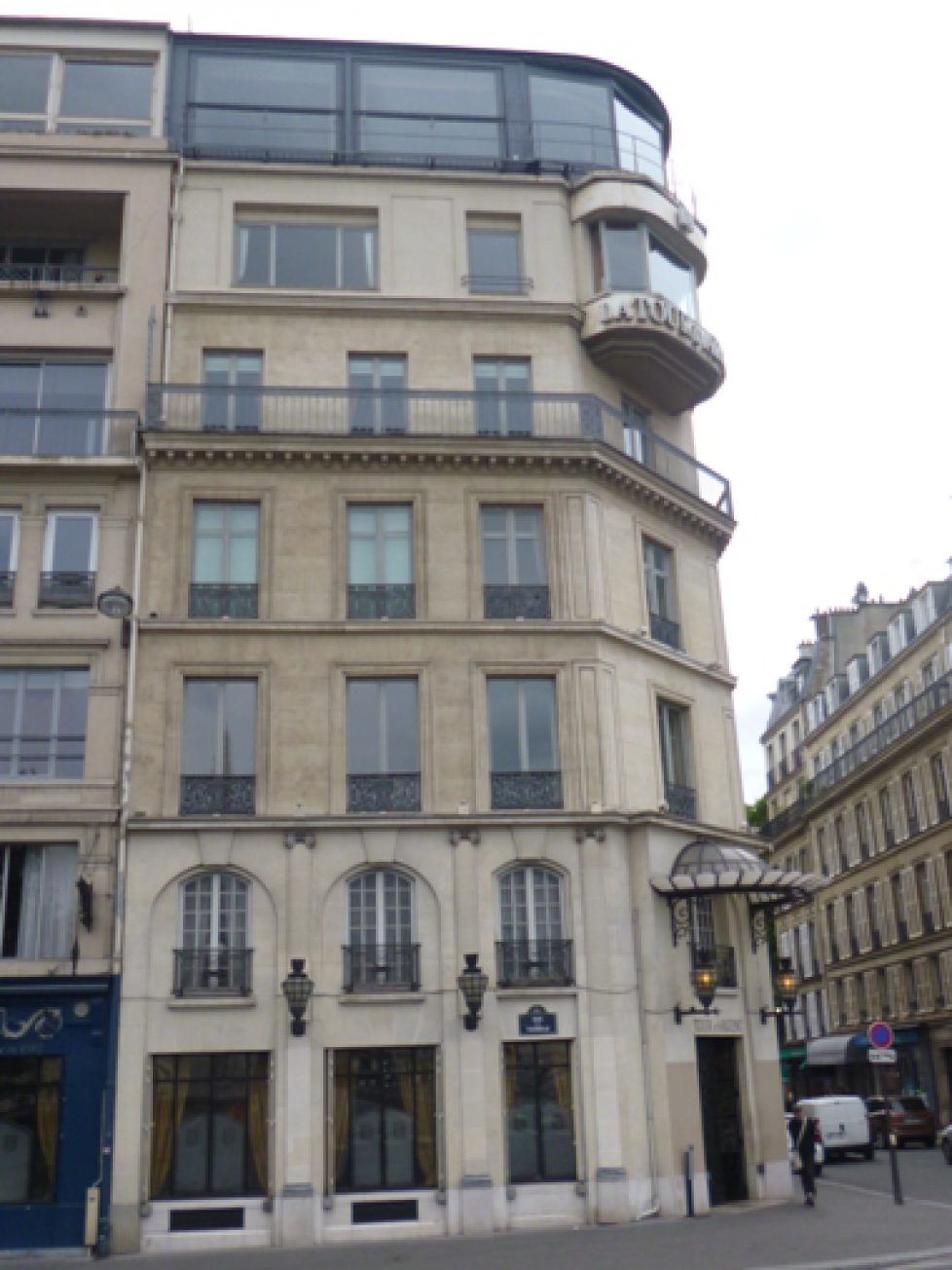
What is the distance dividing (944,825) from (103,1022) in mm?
34587

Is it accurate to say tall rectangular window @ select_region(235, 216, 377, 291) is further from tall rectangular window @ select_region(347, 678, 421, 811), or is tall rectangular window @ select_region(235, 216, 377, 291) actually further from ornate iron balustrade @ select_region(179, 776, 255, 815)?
ornate iron balustrade @ select_region(179, 776, 255, 815)

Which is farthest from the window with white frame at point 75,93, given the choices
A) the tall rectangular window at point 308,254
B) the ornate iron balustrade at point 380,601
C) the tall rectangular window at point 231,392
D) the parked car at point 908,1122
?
the parked car at point 908,1122

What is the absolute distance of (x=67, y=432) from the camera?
78.5 feet

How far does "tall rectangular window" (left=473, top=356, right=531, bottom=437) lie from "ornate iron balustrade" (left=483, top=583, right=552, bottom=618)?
300 cm

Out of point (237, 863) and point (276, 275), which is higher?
point (276, 275)

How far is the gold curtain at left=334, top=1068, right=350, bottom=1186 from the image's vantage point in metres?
19.9

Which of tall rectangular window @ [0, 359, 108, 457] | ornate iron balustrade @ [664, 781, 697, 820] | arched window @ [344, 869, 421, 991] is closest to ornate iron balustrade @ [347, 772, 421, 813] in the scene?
arched window @ [344, 869, 421, 991]

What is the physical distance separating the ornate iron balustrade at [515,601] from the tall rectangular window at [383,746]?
2047 millimetres

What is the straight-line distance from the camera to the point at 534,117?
92.5ft

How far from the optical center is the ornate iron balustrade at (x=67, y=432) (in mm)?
23703

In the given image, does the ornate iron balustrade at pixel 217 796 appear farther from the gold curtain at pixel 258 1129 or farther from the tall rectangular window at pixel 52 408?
the tall rectangular window at pixel 52 408

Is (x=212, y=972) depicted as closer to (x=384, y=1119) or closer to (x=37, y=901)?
(x=37, y=901)

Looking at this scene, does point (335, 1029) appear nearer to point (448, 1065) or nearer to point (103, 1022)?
point (448, 1065)

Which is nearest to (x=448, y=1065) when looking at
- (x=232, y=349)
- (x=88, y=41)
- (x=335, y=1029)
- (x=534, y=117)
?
(x=335, y=1029)
